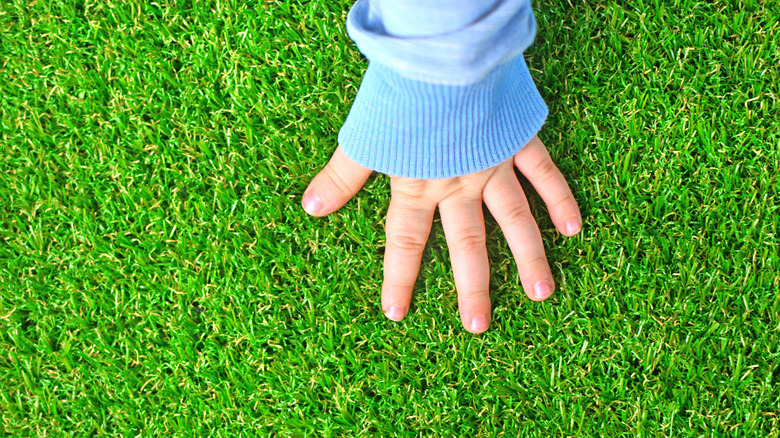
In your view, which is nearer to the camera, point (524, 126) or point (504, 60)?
point (504, 60)

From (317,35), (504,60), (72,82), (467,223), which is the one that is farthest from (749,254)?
(72,82)

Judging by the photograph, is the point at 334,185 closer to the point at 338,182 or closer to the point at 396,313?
the point at 338,182

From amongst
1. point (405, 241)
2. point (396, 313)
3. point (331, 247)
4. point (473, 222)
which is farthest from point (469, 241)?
point (331, 247)

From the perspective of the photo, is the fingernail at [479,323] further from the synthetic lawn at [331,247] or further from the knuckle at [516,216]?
the knuckle at [516,216]

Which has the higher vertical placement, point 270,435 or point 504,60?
point 504,60

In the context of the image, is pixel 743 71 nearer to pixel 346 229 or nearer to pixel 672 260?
pixel 672 260

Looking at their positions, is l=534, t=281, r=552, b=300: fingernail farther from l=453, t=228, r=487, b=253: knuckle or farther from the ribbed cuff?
the ribbed cuff

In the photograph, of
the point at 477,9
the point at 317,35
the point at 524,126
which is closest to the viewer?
the point at 477,9

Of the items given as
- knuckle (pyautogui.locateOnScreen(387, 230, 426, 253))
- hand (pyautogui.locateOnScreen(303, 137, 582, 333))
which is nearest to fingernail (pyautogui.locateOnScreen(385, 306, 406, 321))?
hand (pyautogui.locateOnScreen(303, 137, 582, 333))
